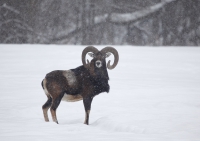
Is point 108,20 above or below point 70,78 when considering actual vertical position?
above

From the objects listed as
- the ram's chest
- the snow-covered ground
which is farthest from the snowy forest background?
the ram's chest

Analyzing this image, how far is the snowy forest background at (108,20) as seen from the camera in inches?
1006

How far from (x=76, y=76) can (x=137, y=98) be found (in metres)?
4.38

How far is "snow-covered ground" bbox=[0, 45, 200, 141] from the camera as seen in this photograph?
7.70 metres

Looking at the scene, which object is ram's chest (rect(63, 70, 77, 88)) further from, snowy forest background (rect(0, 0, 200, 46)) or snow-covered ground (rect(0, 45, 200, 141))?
snowy forest background (rect(0, 0, 200, 46))

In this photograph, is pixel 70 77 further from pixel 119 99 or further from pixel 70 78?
pixel 119 99

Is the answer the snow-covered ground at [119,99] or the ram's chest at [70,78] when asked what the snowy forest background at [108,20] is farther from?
the ram's chest at [70,78]

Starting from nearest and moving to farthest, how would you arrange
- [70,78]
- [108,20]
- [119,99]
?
[70,78]
[119,99]
[108,20]

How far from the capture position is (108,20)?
25500 mm

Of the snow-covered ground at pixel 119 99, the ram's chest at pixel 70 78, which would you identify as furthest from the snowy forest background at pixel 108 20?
the ram's chest at pixel 70 78

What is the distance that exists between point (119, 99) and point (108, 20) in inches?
519

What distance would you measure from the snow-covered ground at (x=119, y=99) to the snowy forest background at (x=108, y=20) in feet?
5.25

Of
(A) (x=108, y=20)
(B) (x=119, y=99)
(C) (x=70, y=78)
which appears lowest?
(B) (x=119, y=99)

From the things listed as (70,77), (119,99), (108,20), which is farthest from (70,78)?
(108,20)
